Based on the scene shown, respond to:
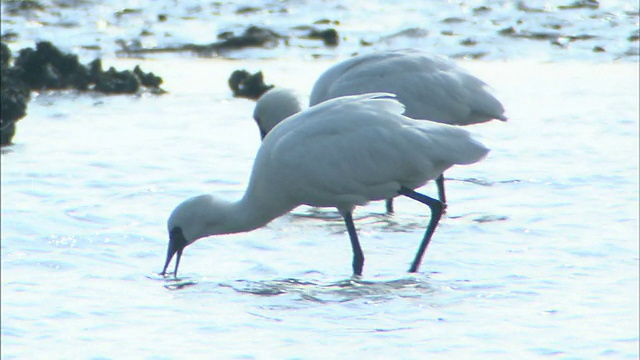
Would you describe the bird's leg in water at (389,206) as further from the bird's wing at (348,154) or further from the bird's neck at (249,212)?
the bird's neck at (249,212)

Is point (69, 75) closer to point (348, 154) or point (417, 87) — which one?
point (417, 87)

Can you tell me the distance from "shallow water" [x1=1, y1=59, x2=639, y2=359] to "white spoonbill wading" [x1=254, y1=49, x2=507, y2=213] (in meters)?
0.58

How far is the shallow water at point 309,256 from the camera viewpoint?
577 centimetres

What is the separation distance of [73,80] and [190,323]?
24.8 feet

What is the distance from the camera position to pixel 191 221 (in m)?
7.04

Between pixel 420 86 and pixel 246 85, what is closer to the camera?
pixel 420 86

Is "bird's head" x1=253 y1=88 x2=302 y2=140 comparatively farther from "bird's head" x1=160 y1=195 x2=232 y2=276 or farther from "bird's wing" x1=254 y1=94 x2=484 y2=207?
"bird's head" x1=160 y1=195 x2=232 y2=276

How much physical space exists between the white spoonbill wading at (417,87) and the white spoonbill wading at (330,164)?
1504mm

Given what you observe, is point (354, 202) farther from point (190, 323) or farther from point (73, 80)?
point (73, 80)

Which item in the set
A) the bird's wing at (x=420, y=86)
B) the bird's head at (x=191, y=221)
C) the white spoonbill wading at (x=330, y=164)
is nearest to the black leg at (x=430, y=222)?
the white spoonbill wading at (x=330, y=164)

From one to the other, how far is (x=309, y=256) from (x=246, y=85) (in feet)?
18.7

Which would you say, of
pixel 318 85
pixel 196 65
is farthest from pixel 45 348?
pixel 196 65

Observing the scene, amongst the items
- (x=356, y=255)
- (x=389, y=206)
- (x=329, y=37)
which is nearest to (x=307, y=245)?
(x=356, y=255)

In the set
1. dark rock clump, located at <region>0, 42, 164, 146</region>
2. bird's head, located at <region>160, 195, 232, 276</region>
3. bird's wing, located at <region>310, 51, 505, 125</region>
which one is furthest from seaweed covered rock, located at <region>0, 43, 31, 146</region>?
bird's head, located at <region>160, 195, 232, 276</region>
